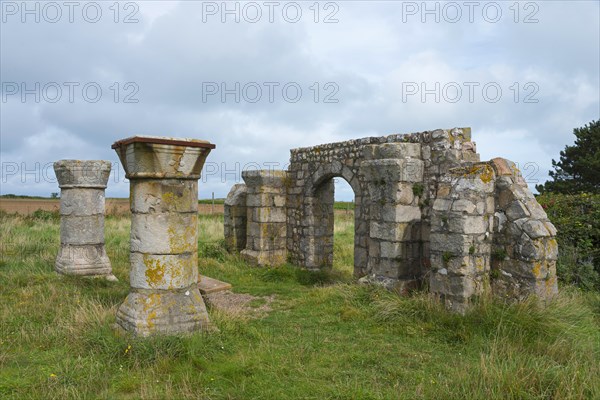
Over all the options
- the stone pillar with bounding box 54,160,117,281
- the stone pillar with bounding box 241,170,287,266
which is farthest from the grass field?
the stone pillar with bounding box 241,170,287,266

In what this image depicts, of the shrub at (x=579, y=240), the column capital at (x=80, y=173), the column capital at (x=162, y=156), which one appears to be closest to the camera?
the column capital at (x=162, y=156)

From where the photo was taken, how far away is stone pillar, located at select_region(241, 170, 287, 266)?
11.1 m

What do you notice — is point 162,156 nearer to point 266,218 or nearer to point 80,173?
point 80,173

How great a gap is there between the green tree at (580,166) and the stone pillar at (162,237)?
20.1 m

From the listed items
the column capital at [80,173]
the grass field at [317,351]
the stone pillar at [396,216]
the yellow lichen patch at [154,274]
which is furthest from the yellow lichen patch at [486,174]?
the column capital at [80,173]

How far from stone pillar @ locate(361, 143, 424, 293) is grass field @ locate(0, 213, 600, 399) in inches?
21.9

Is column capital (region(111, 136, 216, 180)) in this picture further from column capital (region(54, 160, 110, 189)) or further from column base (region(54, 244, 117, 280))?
column base (region(54, 244, 117, 280))

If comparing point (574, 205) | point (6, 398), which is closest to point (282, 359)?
point (6, 398)

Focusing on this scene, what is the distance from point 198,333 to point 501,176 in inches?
188

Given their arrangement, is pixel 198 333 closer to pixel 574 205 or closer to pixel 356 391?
pixel 356 391

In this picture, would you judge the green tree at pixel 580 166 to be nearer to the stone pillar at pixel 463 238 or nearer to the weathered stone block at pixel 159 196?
the stone pillar at pixel 463 238

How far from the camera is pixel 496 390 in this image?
145 inches

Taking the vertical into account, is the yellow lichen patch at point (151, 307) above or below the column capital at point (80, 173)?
below

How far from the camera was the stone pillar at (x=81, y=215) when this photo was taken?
874 cm
